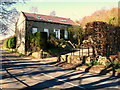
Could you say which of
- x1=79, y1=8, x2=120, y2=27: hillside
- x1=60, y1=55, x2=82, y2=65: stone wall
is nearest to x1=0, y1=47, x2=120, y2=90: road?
x1=60, y1=55, x2=82, y2=65: stone wall

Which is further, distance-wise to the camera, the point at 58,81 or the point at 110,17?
the point at 110,17

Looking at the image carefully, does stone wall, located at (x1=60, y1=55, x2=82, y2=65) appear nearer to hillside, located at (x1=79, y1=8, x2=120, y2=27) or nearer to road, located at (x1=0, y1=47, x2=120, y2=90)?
road, located at (x1=0, y1=47, x2=120, y2=90)

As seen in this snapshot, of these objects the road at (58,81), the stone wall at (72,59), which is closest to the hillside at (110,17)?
the stone wall at (72,59)

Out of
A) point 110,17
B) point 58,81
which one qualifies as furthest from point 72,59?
point 110,17

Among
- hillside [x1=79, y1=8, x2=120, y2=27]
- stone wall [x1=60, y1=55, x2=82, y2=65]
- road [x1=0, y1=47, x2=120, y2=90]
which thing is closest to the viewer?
road [x1=0, y1=47, x2=120, y2=90]

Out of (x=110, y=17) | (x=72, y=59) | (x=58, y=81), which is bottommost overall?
(x=58, y=81)

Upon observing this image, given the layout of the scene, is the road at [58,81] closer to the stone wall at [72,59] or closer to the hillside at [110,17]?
the stone wall at [72,59]

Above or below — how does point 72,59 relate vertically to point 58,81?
above

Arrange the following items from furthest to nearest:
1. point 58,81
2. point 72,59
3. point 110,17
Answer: point 110,17 < point 72,59 < point 58,81

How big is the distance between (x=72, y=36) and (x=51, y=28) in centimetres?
519

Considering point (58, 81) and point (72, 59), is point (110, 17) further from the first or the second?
point (58, 81)

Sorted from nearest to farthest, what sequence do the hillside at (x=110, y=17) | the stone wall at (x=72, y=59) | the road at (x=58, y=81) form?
the road at (x=58, y=81) < the stone wall at (x=72, y=59) < the hillside at (x=110, y=17)

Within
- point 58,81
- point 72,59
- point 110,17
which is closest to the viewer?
point 58,81

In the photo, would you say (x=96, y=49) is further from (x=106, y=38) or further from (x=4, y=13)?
(x=4, y=13)
